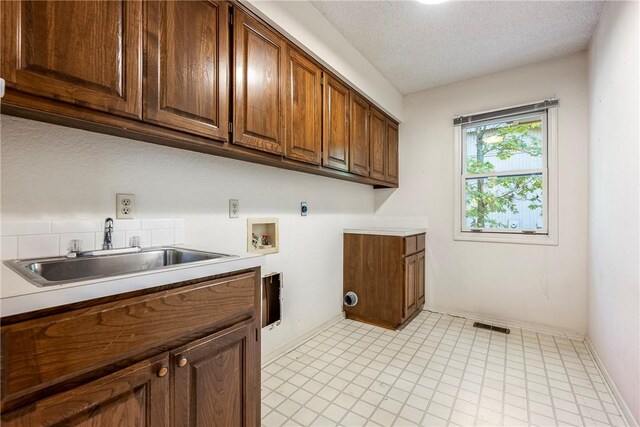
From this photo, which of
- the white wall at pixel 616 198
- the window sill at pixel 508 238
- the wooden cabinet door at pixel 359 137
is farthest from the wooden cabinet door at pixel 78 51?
the window sill at pixel 508 238

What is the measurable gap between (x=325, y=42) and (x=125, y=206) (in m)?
1.65

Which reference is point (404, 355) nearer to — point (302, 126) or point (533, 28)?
point (302, 126)

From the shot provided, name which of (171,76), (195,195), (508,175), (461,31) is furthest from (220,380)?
(508,175)

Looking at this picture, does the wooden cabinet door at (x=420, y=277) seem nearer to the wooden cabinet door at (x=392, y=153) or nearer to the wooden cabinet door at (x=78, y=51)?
the wooden cabinet door at (x=392, y=153)

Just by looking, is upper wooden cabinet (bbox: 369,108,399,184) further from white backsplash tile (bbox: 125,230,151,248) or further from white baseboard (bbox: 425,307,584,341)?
white backsplash tile (bbox: 125,230,151,248)

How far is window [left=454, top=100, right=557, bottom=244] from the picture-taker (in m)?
2.50

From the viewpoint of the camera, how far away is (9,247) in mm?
970

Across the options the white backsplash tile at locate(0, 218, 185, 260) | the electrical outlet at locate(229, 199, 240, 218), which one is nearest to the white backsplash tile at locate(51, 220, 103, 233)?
the white backsplash tile at locate(0, 218, 185, 260)

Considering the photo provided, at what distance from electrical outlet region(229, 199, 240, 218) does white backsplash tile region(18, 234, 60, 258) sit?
0.80 meters

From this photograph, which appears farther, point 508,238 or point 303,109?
point 508,238

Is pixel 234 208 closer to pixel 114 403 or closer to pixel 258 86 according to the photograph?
pixel 258 86

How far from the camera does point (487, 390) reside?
1654 millimetres

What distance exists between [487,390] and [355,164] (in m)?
1.78

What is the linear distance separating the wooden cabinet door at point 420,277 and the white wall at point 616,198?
4.28 ft
